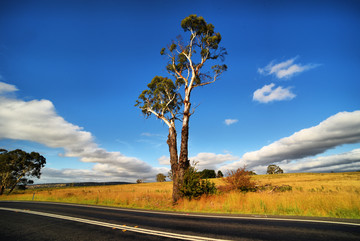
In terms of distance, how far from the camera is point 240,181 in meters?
13.9

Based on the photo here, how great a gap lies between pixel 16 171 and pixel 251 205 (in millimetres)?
55093

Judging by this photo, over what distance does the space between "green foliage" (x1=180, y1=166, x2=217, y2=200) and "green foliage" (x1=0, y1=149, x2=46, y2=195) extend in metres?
48.4

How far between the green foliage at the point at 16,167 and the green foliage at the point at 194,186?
159 feet

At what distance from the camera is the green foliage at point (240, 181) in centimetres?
1380

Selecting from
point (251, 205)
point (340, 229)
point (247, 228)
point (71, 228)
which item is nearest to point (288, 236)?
point (247, 228)

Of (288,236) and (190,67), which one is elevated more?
(190,67)

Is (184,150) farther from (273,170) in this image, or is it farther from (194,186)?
(273,170)

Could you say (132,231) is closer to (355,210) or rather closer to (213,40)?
(355,210)

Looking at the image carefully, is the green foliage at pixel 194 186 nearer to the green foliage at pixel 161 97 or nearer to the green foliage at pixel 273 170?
the green foliage at pixel 161 97

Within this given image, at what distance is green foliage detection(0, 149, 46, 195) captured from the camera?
3928 centimetres

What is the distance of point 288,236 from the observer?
403cm

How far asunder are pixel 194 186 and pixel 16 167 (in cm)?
4995

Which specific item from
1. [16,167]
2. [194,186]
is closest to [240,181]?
[194,186]

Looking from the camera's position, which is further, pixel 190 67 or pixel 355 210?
pixel 190 67
